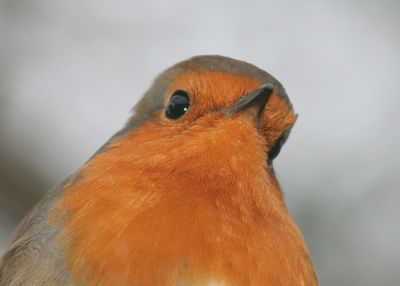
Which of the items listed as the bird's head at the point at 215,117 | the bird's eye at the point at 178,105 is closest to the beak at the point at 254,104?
the bird's head at the point at 215,117

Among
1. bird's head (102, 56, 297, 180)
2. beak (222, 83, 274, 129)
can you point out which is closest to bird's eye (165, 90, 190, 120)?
bird's head (102, 56, 297, 180)

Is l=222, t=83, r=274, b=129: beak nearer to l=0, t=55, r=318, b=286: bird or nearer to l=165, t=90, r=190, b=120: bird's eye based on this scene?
l=0, t=55, r=318, b=286: bird

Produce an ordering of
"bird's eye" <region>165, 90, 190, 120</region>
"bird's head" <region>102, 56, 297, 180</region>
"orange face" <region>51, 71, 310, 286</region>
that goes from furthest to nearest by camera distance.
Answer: "bird's eye" <region>165, 90, 190, 120</region>, "bird's head" <region>102, 56, 297, 180</region>, "orange face" <region>51, 71, 310, 286</region>

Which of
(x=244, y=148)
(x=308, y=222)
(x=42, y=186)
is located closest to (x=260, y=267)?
(x=244, y=148)

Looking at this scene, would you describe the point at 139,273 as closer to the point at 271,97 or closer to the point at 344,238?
the point at 271,97

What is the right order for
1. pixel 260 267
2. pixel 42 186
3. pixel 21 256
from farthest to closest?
pixel 42 186
pixel 21 256
pixel 260 267

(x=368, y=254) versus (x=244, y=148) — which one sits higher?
(x=244, y=148)

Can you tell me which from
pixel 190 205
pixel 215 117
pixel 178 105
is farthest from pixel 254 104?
pixel 190 205
